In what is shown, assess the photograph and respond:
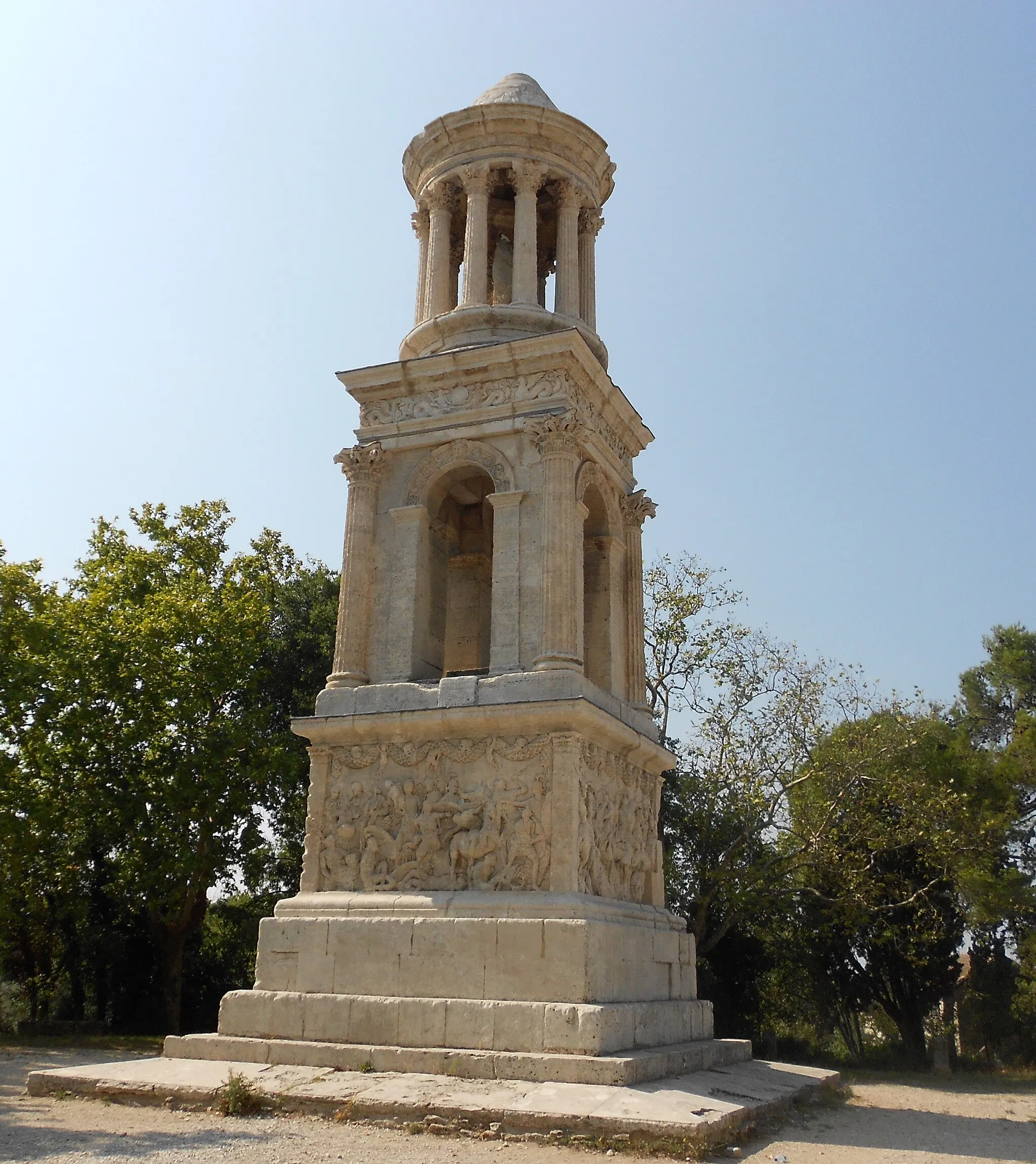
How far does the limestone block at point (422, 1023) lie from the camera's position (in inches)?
408

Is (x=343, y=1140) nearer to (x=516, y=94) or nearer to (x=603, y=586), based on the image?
(x=603, y=586)

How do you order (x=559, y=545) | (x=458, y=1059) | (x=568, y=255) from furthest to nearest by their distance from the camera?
Answer: (x=568, y=255), (x=559, y=545), (x=458, y=1059)

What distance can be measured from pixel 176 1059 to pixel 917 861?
60.9 feet

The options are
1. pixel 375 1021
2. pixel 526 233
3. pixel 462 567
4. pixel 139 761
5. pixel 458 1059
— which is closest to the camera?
pixel 458 1059

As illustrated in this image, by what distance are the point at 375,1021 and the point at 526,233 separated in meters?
10.8

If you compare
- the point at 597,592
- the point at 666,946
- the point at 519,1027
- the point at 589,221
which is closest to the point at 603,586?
the point at 597,592

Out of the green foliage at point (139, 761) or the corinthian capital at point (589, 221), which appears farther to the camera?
the green foliage at point (139, 761)

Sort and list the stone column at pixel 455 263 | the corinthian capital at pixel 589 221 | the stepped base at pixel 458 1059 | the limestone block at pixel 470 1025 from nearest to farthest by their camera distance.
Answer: the stepped base at pixel 458 1059 → the limestone block at pixel 470 1025 → the corinthian capital at pixel 589 221 → the stone column at pixel 455 263

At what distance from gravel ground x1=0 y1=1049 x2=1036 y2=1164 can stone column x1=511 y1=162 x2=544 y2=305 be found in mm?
10832

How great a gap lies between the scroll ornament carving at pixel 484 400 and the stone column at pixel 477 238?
1.82m

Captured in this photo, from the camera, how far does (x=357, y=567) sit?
13594mm

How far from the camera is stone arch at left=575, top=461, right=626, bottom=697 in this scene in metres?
14.3

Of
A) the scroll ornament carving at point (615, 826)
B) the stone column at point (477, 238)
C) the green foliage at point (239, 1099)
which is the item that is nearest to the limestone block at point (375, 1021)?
the green foliage at point (239, 1099)

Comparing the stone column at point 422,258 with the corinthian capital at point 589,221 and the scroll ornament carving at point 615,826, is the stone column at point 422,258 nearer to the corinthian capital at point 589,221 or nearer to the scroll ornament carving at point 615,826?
the corinthian capital at point 589,221
